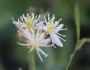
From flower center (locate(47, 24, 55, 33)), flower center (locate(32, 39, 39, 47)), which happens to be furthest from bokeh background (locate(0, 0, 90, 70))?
flower center (locate(32, 39, 39, 47))

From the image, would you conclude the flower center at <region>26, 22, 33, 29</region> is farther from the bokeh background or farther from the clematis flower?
the bokeh background

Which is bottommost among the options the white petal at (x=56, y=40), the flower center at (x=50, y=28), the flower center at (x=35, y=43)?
the white petal at (x=56, y=40)

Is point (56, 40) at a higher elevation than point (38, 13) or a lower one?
lower

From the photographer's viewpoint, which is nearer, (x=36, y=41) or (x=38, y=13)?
(x=36, y=41)

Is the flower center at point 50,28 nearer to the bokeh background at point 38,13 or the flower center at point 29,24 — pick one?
A: the flower center at point 29,24

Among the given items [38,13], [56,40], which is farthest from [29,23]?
[38,13]

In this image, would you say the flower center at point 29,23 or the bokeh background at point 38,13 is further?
the bokeh background at point 38,13

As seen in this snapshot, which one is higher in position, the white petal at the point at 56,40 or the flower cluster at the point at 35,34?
the flower cluster at the point at 35,34

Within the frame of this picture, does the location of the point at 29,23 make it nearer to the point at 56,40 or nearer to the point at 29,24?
the point at 29,24

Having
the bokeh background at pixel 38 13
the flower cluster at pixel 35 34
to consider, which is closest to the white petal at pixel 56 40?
the flower cluster at pixel 35 34
